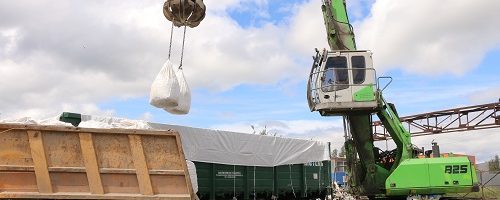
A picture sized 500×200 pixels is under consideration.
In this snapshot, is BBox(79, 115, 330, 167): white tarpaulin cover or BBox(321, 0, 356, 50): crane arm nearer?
BBox(79, 115, 330, 167): white tarpaulin cover

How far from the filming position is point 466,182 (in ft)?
36.4

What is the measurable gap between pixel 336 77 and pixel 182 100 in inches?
171

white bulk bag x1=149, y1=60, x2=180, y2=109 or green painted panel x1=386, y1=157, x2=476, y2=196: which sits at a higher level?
white bulk bag x1=149, y1=60, x2=180, y2=109

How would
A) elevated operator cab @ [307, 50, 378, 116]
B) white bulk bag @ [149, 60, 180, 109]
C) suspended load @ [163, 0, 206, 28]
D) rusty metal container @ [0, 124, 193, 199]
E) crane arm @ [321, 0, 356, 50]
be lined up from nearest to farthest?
rusty metal container @ [0, 124, 193, 199]
white bulk bag @ [149, 60, 180, 109]
suspended load @ [163, 0, 206, 28]
elevated operator cab @ [307, 50, 378, 116]
crane arm @ [321, 0, 356, 50]

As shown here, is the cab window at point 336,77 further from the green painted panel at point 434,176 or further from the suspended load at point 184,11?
the suspended load at point 184,11

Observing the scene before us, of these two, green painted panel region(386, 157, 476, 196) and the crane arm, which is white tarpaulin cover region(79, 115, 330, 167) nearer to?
the crane arm

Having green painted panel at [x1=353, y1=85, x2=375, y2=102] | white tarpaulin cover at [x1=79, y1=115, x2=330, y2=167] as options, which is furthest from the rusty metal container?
green painted panel at [x1=353, y1=85, x2=375, y2=102]

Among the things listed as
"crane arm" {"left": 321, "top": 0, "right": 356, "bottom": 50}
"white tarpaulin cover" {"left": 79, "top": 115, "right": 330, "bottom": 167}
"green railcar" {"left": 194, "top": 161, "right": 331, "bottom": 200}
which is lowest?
"green railcar" {"left": 194, "top": 161, "right": 331, "bottom": 200}

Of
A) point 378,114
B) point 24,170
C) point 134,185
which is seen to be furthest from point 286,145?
point 24,170

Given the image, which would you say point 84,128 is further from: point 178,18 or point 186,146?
point 186,146

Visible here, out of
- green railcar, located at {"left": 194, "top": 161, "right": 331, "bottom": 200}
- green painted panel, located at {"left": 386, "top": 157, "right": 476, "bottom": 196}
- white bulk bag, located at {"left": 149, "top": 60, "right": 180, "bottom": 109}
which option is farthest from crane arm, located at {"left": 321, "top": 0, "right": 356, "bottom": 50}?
white bulk bag, located at {"left": 149, "top": 60, "right": 180, "bottom": 109}

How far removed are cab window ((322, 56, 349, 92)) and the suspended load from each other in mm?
3841

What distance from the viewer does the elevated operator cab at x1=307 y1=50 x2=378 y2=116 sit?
1106 cm

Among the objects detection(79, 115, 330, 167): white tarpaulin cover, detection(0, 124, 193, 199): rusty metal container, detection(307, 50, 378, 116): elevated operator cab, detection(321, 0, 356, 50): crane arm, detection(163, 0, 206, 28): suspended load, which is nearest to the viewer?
detection(0, 124, 193, 199): rusty metal container
